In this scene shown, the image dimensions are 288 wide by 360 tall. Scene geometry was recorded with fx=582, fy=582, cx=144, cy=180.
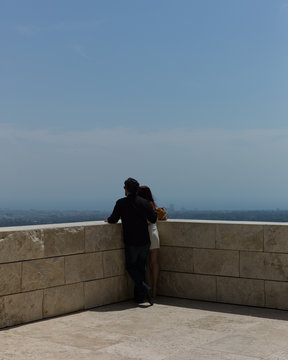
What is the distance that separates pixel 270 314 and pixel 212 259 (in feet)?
4.28

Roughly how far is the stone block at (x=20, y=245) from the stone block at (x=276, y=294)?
3238mm

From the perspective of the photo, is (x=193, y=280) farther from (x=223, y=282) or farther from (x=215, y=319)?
(x=215, y=319)

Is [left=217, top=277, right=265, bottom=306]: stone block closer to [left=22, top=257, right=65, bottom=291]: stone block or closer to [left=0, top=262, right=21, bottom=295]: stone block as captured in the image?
[left=22, top=257, right=65, bottom=291]: stone block

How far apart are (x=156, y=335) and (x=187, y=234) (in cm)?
262

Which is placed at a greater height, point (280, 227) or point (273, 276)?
point (280, 227)

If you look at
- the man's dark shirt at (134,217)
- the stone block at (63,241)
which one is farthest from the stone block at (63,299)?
the man's dark shirt at (134,217)

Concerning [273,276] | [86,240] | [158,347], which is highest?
[86,240]

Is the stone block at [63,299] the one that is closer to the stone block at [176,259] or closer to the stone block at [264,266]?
the stone block at [176,259]

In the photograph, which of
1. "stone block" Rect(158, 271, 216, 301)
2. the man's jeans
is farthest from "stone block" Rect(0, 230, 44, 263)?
"stone block" Rect(158, 271, 216, 301)

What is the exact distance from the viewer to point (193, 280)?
902 cm

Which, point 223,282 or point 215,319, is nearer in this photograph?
point 215,319

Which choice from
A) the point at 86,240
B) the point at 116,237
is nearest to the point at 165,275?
the point at 116,237

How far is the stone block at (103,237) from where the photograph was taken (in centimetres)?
829

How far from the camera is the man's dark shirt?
8.53 metres
